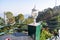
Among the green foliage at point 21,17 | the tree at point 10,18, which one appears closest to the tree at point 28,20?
the green foliage at point 21,17

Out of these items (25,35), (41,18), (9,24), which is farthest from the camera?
(41,18)

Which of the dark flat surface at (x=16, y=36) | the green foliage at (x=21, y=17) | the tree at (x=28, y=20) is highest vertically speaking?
the green foliage at (x=21, y=17)

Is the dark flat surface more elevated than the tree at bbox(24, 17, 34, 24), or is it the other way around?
the tree at bbox(24, 17, 34, 24)

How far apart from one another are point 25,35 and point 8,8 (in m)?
0.53

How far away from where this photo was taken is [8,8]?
2596 mm

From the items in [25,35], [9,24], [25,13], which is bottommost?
[25,35]

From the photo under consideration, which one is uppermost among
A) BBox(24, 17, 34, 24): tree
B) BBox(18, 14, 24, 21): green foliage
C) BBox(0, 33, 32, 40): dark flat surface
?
BBox(18, 14, 24, 21): green foliage

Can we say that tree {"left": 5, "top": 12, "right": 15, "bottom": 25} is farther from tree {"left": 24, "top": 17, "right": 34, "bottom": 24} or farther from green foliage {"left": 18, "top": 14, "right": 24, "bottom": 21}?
tree {"left": 24, "top": 17, "right": 34, "bottom": 24}

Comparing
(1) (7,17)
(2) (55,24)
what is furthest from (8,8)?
(2) (55,24)

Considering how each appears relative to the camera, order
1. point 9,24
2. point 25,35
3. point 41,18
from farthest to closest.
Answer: point 41,18 → point 9,24 → point 25,35

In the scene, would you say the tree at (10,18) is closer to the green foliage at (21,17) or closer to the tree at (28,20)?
the green foliage at (21,17)

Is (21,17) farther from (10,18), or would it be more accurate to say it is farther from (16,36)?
(16,36)

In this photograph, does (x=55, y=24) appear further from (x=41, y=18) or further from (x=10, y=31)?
(x=10, y=31)


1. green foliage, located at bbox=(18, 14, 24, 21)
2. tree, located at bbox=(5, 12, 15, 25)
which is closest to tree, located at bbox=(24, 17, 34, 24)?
green foliage, located at bbox=(18, 14, 24, 21)
